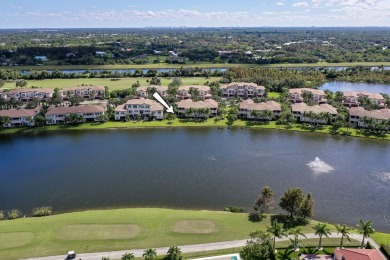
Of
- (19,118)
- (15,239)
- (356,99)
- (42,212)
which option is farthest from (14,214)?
(356,99)

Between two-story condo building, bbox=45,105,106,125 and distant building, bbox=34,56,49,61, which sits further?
distant building, bbox=34,56,49,61

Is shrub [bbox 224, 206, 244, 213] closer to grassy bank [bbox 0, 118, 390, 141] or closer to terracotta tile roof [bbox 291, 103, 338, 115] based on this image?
grassy bank [bbox 0, 118, 390, 141]

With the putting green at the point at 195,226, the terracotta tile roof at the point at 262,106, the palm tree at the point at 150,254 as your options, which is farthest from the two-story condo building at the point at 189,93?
the palm tree at the point at 150,254

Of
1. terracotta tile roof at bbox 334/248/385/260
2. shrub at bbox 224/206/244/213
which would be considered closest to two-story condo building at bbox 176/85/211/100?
shrub at bbox 224/206/244/213

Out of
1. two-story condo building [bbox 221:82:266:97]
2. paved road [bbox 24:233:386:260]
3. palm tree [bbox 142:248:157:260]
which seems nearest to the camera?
palm tree [bbox 142:248:157:260]

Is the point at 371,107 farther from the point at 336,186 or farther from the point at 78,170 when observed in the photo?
the point at 78,170

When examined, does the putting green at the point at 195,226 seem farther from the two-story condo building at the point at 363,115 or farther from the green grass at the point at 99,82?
the green grass at the point at 99,82
